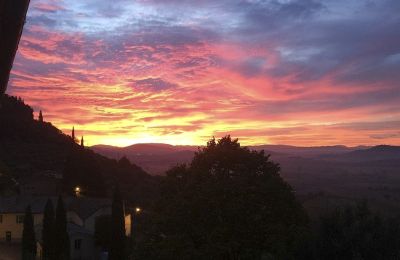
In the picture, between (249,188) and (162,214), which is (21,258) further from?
(249,188)

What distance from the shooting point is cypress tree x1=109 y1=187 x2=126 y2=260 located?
138ft

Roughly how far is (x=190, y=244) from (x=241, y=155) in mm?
5164

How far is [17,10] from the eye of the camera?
7.92ft

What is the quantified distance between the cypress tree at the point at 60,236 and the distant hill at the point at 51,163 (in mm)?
25553

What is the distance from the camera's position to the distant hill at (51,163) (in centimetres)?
7112

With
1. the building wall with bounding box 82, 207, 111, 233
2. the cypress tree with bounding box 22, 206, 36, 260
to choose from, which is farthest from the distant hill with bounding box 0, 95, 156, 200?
the cypress tree with bounding box 22, 206, 36, 260

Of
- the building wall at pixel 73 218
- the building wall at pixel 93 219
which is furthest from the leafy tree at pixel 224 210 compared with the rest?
the building wall at pixel 73 218

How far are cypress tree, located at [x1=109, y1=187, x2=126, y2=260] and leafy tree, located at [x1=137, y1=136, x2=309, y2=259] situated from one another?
20.1 m

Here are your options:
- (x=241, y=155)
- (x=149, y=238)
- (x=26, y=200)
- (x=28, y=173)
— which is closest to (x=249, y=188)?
(x=241, y=155)

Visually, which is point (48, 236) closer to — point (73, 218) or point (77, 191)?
point (73, 218)

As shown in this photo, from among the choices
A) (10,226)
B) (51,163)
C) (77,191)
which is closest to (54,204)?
(10,226)

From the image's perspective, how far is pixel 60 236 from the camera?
145ft

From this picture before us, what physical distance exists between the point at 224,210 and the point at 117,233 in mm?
24094

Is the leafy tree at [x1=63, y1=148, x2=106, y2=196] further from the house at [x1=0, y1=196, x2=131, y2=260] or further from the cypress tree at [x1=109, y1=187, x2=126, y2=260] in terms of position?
the cypress tree at [x1=109, y1=187, x2=126, y2=260]
